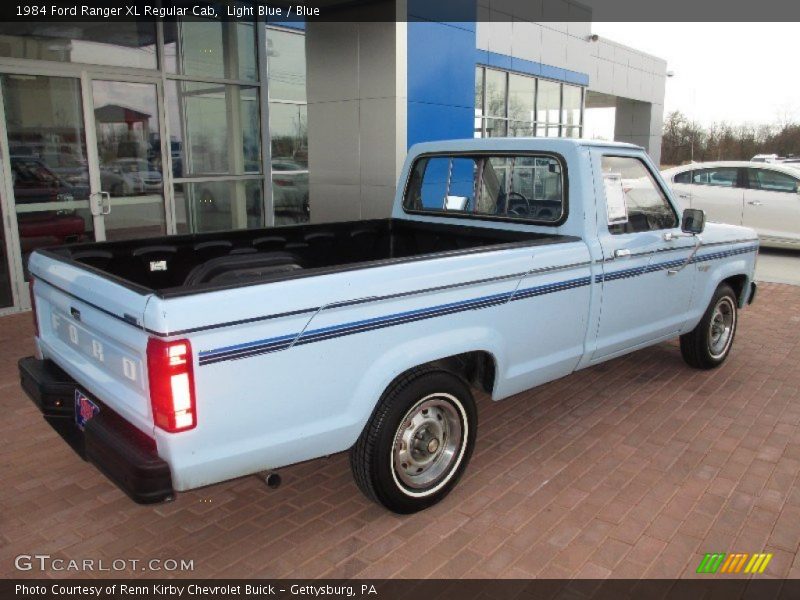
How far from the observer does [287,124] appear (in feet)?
43.6

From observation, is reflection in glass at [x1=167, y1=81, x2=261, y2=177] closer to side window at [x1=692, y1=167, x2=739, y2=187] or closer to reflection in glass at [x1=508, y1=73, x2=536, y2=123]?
side window at [x1=692, y1=167, x2=739, y2=187]

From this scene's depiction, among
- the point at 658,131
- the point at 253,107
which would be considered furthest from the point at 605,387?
the point at 658,131

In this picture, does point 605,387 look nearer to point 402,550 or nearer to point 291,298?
point 402,550

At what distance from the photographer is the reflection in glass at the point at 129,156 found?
7.96 meters

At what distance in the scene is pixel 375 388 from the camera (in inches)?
120

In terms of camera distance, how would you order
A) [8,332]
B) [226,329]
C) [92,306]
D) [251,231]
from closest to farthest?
1. [226,329]
2. [92,306]
3. [251,231]
4. [8,332]

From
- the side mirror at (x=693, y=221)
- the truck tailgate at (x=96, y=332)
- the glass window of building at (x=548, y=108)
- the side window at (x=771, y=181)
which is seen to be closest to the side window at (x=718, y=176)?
the side window at (x=771, y=181)

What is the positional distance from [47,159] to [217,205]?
2.40m

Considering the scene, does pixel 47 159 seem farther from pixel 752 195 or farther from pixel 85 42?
pixel 752 195

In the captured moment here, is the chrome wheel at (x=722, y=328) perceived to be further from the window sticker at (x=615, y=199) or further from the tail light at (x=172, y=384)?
the tail light at (x=172, y=384)

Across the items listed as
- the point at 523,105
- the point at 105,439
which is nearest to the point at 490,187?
the point at 105,439

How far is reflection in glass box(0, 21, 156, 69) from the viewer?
23.6 ft

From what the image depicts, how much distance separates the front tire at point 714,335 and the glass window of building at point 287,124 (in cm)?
873

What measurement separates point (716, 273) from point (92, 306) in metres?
4.64
